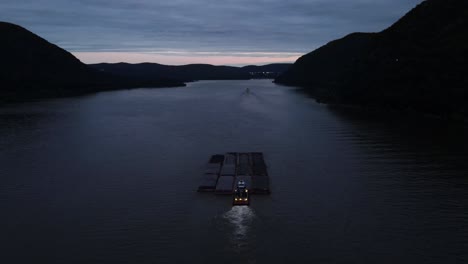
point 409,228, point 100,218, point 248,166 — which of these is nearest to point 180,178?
point 248,166

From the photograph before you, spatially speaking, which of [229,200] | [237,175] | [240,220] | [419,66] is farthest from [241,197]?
[419,66]

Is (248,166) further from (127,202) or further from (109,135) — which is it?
(109,135)

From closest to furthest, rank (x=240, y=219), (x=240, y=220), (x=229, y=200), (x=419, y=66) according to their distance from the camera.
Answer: (x=240, y=220), (x=240, y=219), (x=229, y=200), (x=419, y=66)

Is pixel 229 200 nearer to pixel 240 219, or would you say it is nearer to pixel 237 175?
pixel 240 219

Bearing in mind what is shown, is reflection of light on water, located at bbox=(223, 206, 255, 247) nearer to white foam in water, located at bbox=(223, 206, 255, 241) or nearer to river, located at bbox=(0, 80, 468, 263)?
white foam in water, located at bbox=(223, 206, 255, 241)

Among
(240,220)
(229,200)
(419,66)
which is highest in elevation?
(419,66)

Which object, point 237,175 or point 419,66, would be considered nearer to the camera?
point 237,175

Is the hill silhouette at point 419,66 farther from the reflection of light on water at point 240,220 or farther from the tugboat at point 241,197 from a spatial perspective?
the reflection of light on water at point 240,220
